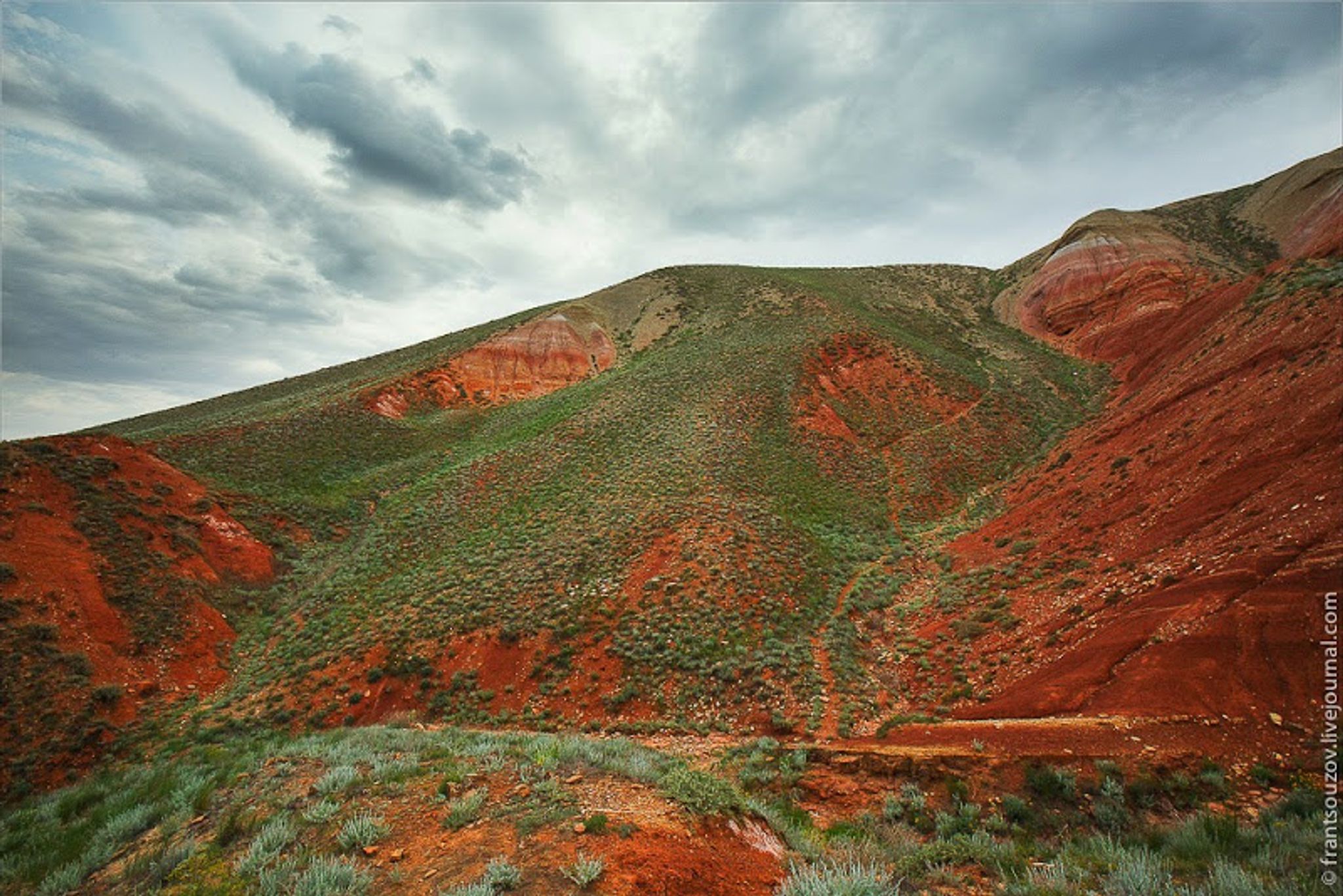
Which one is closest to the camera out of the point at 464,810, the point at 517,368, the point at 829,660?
the point at 464,810

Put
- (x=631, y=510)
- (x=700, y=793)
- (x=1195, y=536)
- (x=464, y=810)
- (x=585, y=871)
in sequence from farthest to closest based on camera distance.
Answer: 1. (x=631, y=510)
2. (x=1195, y=536)
3. (x=700, y=793)
4. (x=464, y=810)
5. (x=585, y=871)

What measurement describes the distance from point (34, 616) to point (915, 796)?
2384cm

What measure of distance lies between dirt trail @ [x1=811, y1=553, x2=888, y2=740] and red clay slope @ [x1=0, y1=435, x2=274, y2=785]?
1879 centimetres

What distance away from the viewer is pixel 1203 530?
38.9 feet

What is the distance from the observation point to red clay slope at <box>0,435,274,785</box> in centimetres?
1298

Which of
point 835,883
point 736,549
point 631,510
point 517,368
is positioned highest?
point 517,368

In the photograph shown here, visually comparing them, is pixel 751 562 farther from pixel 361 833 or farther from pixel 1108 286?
pixel 1108 286

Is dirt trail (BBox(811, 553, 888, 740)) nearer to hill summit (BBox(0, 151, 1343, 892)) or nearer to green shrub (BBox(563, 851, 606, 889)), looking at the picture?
hill summit (BBox(0, 151, 1343, 892))

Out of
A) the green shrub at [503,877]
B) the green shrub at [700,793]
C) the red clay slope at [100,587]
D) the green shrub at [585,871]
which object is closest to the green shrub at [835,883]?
the green shrub at [700,793]

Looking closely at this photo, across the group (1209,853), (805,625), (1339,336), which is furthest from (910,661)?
(1339,336)

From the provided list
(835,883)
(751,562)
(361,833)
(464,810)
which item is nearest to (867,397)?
(751,562)

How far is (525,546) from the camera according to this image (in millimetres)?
21125

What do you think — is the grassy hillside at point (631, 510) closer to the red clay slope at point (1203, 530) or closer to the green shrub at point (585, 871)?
the red clay slope at point (1203, 530)

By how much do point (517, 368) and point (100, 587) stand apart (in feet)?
122
